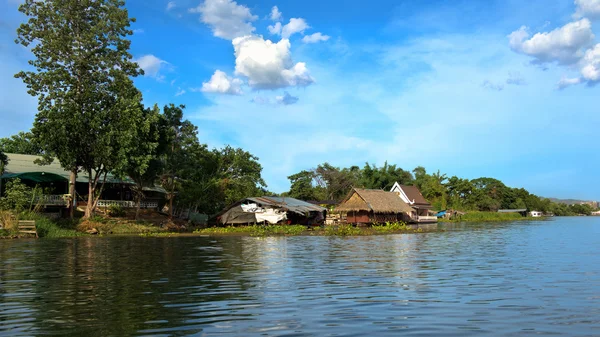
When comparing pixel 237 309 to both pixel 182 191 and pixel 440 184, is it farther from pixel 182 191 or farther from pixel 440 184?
pixel 440 184

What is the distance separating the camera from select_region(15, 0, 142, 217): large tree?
33.8 m

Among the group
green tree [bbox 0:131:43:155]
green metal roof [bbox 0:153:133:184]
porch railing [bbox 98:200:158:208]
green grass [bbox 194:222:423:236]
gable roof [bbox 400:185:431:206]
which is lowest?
green grass [bbox 194:222:423:236]

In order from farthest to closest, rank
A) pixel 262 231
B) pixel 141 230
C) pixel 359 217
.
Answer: pixel 359 217, pixel 141 230, pixel 262 231

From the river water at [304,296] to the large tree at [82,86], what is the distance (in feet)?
60.4

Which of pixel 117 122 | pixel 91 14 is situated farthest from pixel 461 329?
pixel 91 14

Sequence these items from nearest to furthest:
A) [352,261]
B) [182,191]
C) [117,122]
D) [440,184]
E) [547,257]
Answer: [352,261], [547,257], [117,122], [182,191], [440,184]

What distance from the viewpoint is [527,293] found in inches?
399

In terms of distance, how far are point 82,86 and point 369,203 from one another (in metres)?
27.9

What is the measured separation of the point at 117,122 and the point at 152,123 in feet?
9.32

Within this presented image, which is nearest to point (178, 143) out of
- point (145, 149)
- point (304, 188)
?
point (145, 149)

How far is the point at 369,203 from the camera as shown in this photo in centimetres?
4741

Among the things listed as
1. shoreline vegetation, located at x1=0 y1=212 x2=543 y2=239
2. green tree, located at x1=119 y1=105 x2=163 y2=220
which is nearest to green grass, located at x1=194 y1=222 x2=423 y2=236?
shoreline vegetation, located at x1=0 y1=212 x2=543 y2=239

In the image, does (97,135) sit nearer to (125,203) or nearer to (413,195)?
(125,203)

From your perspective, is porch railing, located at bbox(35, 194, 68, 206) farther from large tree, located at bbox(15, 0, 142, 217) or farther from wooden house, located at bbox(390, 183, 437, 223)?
wooden house, located at bbox(390, 183, 437, 223)
